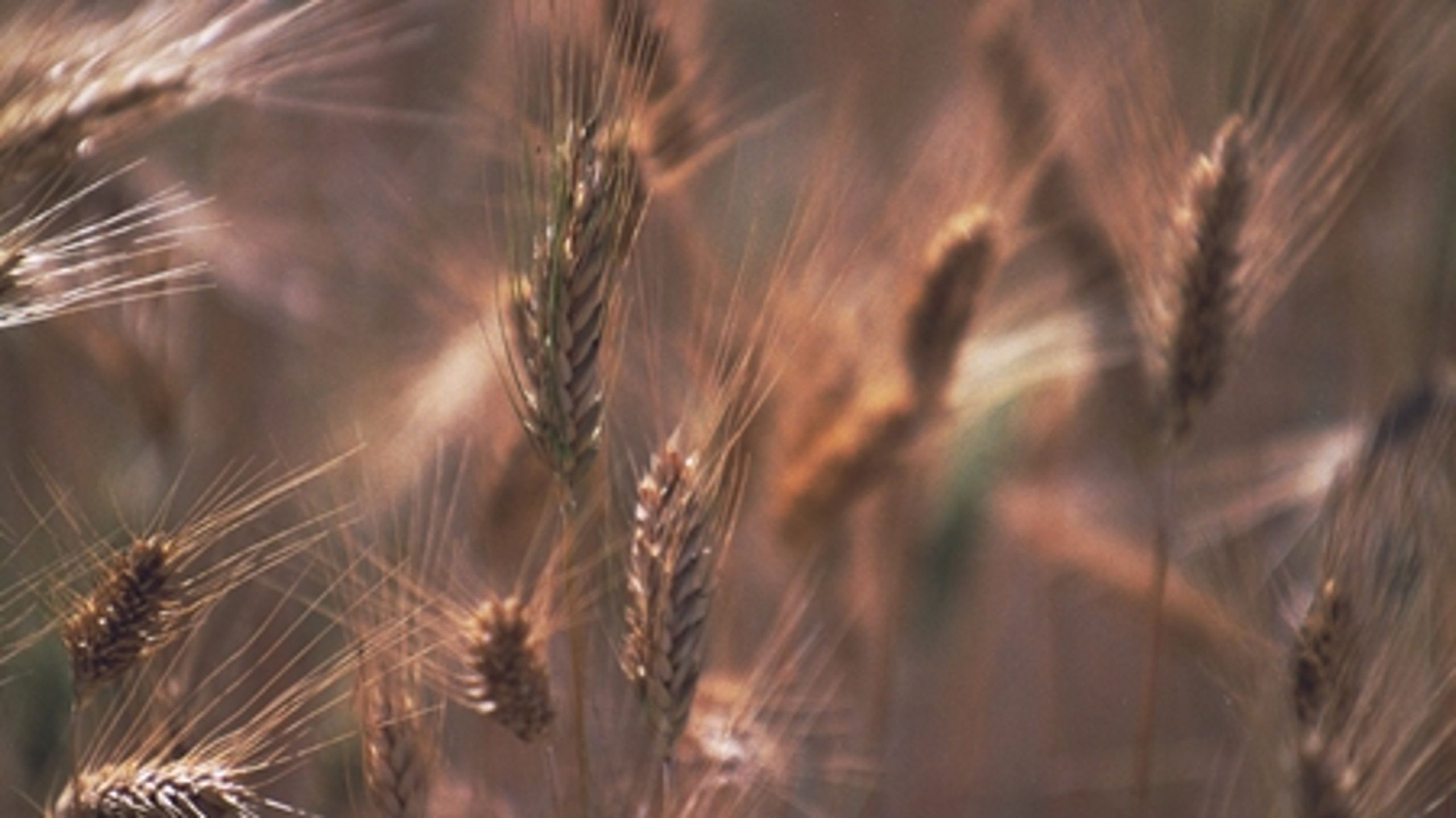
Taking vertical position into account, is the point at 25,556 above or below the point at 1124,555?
above

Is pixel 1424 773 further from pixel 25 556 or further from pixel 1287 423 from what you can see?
pixel 25 556

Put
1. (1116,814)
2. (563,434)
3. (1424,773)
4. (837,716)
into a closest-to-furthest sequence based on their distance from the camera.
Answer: (563,434) < (1424,773) < (837,716) < (1116,814)

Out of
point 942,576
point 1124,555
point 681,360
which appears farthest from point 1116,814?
point 681,360

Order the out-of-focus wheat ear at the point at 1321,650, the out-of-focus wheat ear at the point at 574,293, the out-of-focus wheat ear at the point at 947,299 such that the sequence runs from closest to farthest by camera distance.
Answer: the out-of-focus wheat ear at the point at 574,293 < the out-of-focus wheat ear at the point at 1321,650 < the out-of-focus wheat ear at the point at 947,299

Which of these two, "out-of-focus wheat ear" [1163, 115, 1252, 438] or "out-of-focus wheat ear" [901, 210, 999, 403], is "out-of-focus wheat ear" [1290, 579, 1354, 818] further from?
"out-of-focus wheat ear" [901, 210, 999, 403]

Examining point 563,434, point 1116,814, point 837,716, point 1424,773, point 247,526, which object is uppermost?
point 563,434

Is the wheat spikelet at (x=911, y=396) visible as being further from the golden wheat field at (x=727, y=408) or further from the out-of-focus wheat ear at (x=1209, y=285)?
the out-of-focus wheat ear at (x=1209, y=285)

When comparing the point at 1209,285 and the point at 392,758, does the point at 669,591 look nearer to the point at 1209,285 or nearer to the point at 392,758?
the point at 392,758

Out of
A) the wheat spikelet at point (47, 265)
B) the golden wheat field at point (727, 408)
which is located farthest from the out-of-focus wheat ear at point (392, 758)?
the wheat spikelet at point (47, 265)
